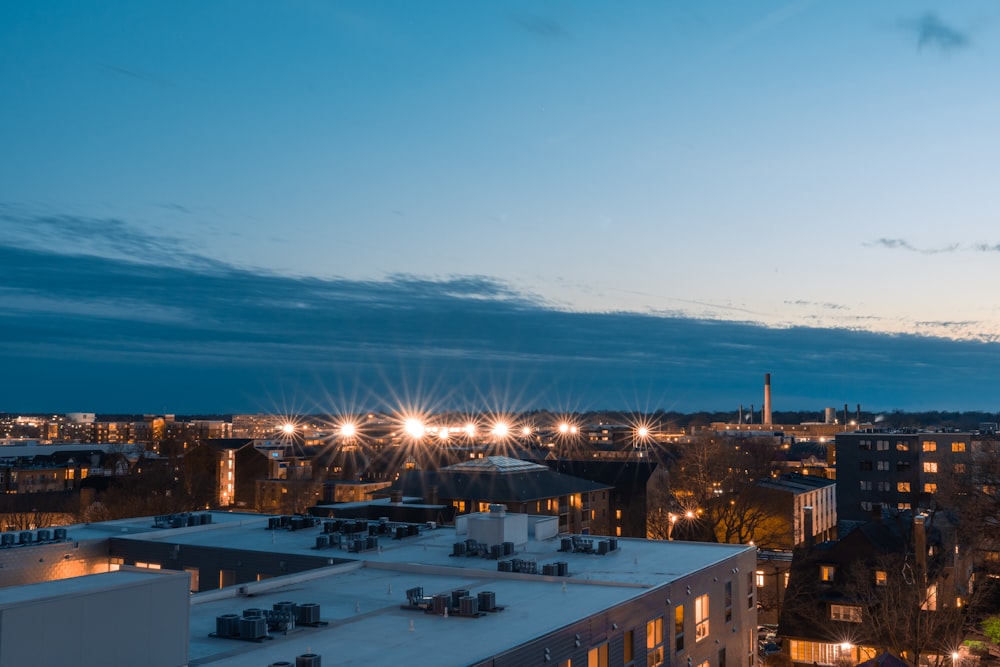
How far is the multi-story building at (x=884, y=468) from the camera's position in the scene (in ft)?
303

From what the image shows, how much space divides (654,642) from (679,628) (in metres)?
2.20

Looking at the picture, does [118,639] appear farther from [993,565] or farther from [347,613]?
[993,565]

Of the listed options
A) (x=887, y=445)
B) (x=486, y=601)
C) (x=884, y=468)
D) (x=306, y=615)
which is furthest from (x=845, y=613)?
(x=887, y=445)

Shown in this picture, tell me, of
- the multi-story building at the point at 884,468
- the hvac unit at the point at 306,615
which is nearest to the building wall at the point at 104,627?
the hvac unit at the point at 306,615

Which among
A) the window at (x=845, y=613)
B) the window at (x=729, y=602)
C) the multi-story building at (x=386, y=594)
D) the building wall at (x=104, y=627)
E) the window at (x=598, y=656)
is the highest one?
the building wall at (x=104, y=627)

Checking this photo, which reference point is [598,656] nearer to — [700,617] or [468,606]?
[468,606]

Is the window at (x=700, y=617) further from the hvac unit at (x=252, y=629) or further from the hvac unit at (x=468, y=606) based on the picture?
the hvac unit at (x=252, y=629)

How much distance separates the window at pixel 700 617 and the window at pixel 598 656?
7.11m

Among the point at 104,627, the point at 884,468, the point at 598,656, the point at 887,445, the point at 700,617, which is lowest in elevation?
the point at 884,468

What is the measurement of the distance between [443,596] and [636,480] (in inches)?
2512

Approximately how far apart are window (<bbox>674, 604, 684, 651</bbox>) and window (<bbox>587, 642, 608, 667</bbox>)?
522cm

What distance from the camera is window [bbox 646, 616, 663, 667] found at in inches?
998

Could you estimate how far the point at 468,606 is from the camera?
2245 centimetres

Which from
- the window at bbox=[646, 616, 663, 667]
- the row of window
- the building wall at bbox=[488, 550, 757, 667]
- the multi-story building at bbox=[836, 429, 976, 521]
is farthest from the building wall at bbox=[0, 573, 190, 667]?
the row of window
